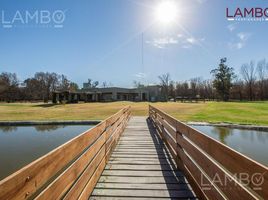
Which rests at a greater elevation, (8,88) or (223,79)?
(223,79)

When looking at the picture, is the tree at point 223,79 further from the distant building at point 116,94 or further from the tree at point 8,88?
the tree at point 8,88

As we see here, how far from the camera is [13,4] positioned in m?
11.5

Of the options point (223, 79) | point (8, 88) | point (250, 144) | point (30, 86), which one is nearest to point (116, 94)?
point (223, 79)

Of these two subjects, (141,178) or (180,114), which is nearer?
(141,178)

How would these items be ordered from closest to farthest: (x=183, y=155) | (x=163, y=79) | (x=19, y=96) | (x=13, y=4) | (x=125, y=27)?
(x=183, y=155) → (x=13, y=4) → (x=125, y=27) → (x=19, y=96) → (x=163, y=79)

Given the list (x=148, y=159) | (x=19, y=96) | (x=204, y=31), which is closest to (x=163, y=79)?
(x=19, y=96)

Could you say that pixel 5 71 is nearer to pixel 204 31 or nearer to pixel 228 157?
pixel 204 31

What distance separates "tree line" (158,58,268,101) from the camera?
55.2 m

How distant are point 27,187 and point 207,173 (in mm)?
1856

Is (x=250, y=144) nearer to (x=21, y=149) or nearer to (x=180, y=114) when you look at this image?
(x=21, y=149)

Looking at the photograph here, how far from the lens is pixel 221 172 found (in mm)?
2242

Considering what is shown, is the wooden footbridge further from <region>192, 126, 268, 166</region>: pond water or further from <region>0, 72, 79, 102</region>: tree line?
<region>0, 72, 79, 102</region>: tree line

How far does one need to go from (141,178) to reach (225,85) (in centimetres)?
5456

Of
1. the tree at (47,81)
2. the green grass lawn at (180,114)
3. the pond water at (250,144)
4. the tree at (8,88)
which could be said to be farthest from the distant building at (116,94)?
the pond water at (250,144)
